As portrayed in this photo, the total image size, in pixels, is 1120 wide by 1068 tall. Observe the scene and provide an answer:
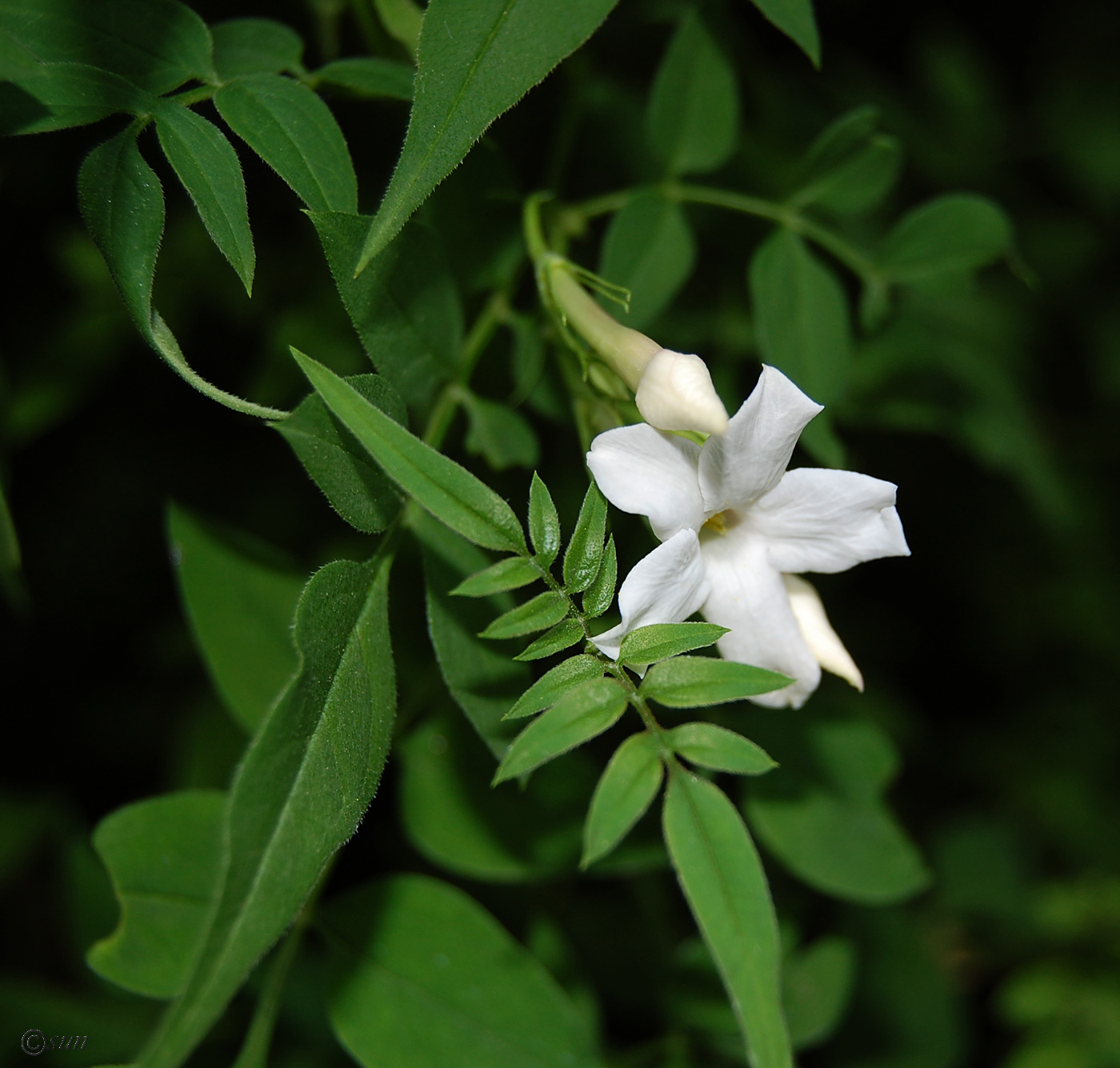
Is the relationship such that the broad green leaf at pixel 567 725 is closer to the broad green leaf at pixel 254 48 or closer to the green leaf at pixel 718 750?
the green leaf at pixel 718 750

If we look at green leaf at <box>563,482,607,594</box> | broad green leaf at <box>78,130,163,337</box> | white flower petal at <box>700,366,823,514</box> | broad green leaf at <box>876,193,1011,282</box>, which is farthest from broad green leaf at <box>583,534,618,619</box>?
broad green leaf at <box>876,193,1011,282</box>

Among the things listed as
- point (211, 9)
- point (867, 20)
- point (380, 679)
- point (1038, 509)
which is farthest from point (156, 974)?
point (867, 20)

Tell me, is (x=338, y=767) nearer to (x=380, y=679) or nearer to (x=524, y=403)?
(x=380, y=679)

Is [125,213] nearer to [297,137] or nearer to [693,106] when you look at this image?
[297,137]

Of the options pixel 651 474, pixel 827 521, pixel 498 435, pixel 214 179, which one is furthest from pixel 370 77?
pixel 827 521

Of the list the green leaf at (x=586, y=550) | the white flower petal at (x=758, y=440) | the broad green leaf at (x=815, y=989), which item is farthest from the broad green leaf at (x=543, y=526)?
the broad green leaf at (x=815, y=989)

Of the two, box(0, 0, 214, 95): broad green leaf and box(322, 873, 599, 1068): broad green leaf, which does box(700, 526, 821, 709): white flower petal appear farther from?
box(0, 0, 214, 95): broad green leaf
